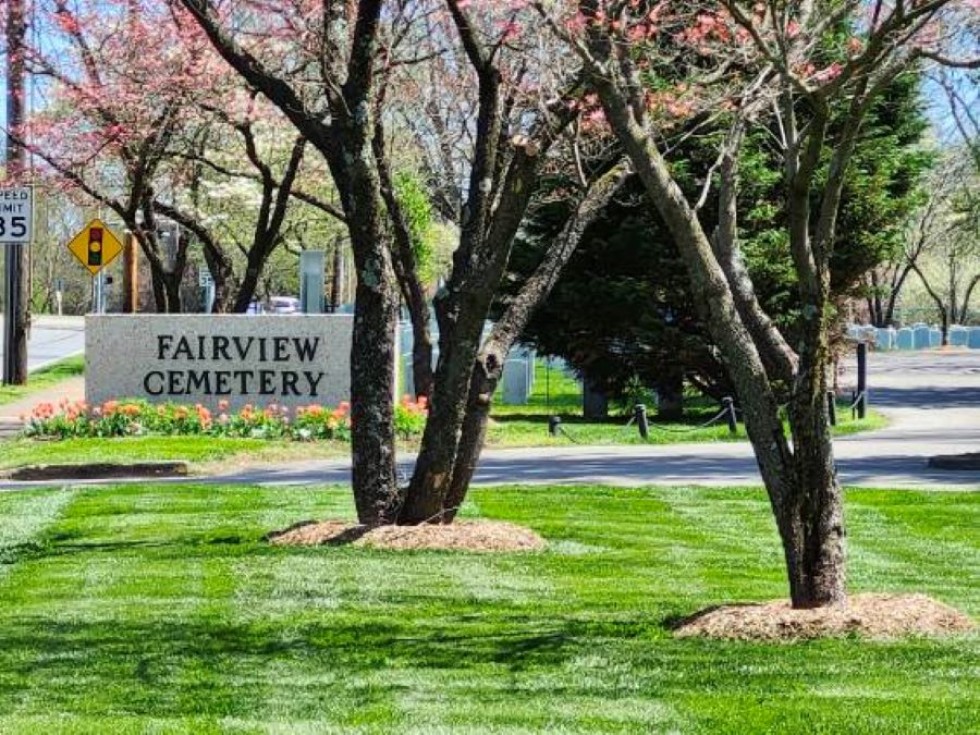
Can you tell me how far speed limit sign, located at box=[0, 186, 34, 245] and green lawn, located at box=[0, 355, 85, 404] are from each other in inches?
237

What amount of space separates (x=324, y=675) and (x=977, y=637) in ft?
10.2

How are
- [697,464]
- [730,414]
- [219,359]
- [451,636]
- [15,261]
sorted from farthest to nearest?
1. [15,261]
2. [730,414]
3. [219,359]
4. [697,464]
5. [451,636]

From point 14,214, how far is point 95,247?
1627 mm

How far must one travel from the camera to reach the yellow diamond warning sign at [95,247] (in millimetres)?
29250

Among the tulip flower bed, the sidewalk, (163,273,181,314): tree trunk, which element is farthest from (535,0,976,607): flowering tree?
(163,273,181,314): tree trunk

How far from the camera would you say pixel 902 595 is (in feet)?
32.7

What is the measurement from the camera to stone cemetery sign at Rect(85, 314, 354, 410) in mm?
27047

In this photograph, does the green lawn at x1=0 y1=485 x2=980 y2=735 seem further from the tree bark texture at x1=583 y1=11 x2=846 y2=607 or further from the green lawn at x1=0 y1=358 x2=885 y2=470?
the green lawn at x1=0 y1=358 x2=885 y2=470

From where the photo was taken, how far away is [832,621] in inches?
364

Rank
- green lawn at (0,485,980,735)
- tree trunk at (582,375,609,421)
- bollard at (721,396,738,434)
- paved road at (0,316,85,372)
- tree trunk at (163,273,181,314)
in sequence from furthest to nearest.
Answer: paved road at (0,316,85,372), tree trunk at (582,375,609,421), tree trunk at (163,273,181,314), bollard at (721,396,738,434), green lawn at (0,485,980,735)

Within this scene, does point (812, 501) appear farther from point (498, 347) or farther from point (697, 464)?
point (697, 464)

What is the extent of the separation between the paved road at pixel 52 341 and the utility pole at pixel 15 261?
6547mm

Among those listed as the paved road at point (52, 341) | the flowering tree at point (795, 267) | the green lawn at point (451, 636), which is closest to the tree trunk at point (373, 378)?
the green lawn at point (451, 636)

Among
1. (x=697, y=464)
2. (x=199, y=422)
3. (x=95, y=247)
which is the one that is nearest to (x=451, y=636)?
(x=697, y=464)
